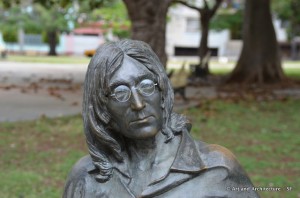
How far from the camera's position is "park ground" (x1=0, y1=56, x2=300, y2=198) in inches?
221

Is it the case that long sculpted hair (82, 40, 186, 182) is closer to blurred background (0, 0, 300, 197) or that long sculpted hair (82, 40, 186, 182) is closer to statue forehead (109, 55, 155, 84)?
statue forehead (109, 55, 155, 84)

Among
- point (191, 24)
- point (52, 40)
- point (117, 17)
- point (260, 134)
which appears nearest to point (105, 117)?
point (260, 134)

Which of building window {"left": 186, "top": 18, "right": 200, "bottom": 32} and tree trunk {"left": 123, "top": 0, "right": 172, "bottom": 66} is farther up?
tree trunk {"left": 123, "top": 0, "right": 172, "bottom": 66}

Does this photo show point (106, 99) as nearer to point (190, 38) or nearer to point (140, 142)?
point (140, 142)

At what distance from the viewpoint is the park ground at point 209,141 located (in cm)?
562

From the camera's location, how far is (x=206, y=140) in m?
7.60

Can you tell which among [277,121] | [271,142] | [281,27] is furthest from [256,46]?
[281,27]

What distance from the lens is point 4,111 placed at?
10680 millimetres

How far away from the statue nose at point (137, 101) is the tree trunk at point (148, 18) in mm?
7022

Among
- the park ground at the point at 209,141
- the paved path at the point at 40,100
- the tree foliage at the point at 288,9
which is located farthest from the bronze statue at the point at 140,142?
the tree foliage at the point at 288,9

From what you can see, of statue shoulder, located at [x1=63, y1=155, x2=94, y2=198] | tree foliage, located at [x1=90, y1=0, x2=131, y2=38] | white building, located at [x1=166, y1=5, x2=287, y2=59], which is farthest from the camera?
white building, located at [x1=166, y1=5, x2=287, y2=59]

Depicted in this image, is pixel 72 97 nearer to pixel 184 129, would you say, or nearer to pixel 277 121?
pixel 277 121

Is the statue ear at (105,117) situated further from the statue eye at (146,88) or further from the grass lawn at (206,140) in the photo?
the grass lawn at (206,140)

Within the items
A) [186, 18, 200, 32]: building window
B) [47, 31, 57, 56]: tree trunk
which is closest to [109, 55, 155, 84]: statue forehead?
[47, 31, 57, 56]: tree trunk
